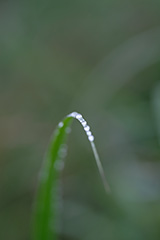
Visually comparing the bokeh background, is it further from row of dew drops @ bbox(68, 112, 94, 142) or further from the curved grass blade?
row of dew drops @ bbox(68, 112, 94, 142)

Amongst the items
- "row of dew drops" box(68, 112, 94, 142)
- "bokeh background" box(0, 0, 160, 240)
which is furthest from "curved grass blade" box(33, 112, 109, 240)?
"bokeh background" box(0, 0, 160, 240)

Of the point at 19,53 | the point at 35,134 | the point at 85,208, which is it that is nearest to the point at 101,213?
the point at 85,208

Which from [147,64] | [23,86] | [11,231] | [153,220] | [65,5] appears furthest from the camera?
[65,5]

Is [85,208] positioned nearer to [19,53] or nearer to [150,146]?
[150,146]

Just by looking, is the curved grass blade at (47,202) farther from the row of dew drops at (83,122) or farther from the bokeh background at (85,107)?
the bokeh background at (85,107)

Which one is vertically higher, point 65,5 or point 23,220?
point 65,5

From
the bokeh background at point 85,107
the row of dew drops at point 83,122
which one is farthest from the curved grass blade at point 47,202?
the bokeh background at point 85,107

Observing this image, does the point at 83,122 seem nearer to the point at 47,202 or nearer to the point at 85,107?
the point at 47,202

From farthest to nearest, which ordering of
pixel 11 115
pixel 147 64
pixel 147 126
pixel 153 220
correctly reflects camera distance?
pixel 11 115 < pixel 147 64 < pixel 147 126 < pixel 153 220

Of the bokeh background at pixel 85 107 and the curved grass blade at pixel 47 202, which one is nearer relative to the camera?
the curved grass blade at pixel 47 202
